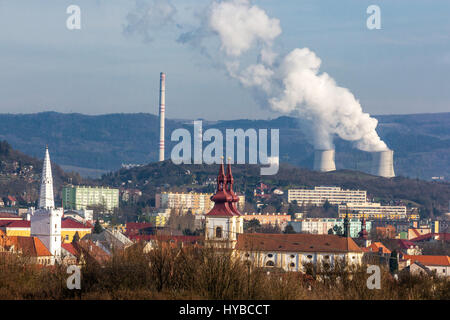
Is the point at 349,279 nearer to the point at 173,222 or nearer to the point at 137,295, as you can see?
the point at 137,295

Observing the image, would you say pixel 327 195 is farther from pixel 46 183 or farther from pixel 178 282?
pixel 178 282

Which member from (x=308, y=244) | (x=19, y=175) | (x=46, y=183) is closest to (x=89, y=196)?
(x=19, y=175)

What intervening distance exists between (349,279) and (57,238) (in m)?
32.8

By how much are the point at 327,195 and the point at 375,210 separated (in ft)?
49.1

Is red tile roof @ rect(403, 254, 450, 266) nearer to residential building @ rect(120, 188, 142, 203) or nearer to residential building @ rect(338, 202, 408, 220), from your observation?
residential building @ rect(338, 202, 408, 220)

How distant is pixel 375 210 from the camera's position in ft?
586

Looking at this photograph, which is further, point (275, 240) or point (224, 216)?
point (275, 240)

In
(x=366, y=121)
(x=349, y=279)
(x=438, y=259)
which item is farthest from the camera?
(x=366, y=121)

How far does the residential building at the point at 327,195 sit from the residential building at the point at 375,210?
18.2ft

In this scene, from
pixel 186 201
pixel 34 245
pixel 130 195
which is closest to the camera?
pixel 34 245

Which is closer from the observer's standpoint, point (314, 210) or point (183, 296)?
point (183, 296)

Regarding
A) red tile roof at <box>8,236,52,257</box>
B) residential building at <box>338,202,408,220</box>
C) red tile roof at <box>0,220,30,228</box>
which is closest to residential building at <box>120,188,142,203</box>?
residential building at <box>338,202,408,220</box>

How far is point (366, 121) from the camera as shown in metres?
167
